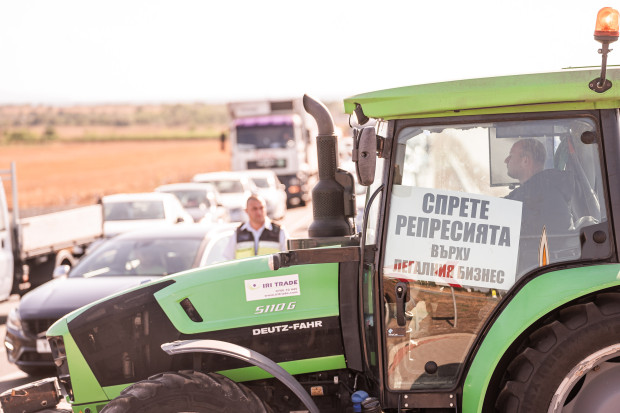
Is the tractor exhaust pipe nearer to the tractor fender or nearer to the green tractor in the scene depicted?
the green tractor

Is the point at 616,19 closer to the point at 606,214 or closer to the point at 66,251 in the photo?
the point at 606,214

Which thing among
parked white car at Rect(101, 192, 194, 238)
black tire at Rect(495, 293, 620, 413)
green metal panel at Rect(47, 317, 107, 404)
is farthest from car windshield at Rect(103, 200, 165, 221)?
black tire at Rect(495, 293, 620, 413)

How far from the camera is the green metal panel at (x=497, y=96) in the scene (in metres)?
4.58

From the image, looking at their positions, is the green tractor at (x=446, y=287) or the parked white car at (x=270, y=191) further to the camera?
the parked white car at (x=270, y=191)

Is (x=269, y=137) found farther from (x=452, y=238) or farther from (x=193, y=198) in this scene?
(x=452, y=238)

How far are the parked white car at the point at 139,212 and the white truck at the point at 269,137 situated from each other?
645 inches

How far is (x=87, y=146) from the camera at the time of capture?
11300cm

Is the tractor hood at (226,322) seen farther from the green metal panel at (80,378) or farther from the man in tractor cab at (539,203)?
the man in tractor cab at (539,203)

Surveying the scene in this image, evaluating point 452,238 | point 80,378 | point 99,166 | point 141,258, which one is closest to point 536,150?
point 452,238

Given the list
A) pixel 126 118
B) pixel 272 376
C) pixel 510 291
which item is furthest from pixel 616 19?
pixel 126 118

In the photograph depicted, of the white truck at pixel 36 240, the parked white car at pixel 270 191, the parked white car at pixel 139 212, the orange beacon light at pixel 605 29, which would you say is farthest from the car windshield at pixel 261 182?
the orange beacon light at pixel 605 29

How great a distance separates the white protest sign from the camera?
15.6 feet

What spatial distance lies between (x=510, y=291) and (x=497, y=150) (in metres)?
0.74

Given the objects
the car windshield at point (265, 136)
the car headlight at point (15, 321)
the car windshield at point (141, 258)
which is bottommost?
the car headlight at point (15, 321)
